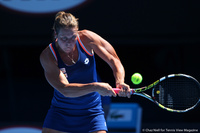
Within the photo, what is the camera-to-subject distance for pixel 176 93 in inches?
181

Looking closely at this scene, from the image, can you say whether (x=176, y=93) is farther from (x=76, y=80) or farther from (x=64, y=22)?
(x=64, y=22)

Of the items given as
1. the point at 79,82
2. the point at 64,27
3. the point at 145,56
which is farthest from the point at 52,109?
the point at 145,56

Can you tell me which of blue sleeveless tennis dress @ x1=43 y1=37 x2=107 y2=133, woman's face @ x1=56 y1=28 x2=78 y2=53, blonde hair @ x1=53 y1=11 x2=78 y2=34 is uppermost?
blonde hair @ x1=53 y1=11 x2=78 y2=34

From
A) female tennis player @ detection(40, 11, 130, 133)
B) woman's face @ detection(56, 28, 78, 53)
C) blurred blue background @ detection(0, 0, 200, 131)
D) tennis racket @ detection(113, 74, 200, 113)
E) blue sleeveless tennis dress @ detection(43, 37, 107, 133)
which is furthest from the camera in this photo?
blurred blue background @ detection(0, 0, 200, 131)

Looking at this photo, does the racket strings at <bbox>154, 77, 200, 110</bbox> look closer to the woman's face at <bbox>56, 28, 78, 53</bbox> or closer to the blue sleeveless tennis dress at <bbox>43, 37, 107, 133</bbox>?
the blue sleeveless tennis dress at <bbox>43, 37, 107, 133</bbox>

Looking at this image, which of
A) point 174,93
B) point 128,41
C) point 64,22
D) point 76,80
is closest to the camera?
point 64,22

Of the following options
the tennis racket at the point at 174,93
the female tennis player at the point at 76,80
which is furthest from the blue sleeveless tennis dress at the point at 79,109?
the tennis racket at the point at 174,93

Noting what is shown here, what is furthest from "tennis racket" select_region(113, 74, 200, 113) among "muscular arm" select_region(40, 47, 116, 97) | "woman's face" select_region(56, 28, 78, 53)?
"woman's face" select_region(56, 28, 78, 53)

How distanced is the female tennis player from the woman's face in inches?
0.7

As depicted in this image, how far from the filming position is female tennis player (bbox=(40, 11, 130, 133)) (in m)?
3.73

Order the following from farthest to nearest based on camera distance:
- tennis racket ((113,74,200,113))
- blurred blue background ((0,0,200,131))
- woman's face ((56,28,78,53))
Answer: blurred blue background ((0,0,200,131))
tennis racket ((113,74,200,113))
woman's face ((56,28,78,53))

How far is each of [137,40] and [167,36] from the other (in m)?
0.43

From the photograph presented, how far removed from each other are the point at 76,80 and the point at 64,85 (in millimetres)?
235

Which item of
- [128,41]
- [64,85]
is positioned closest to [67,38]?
[64,85]
